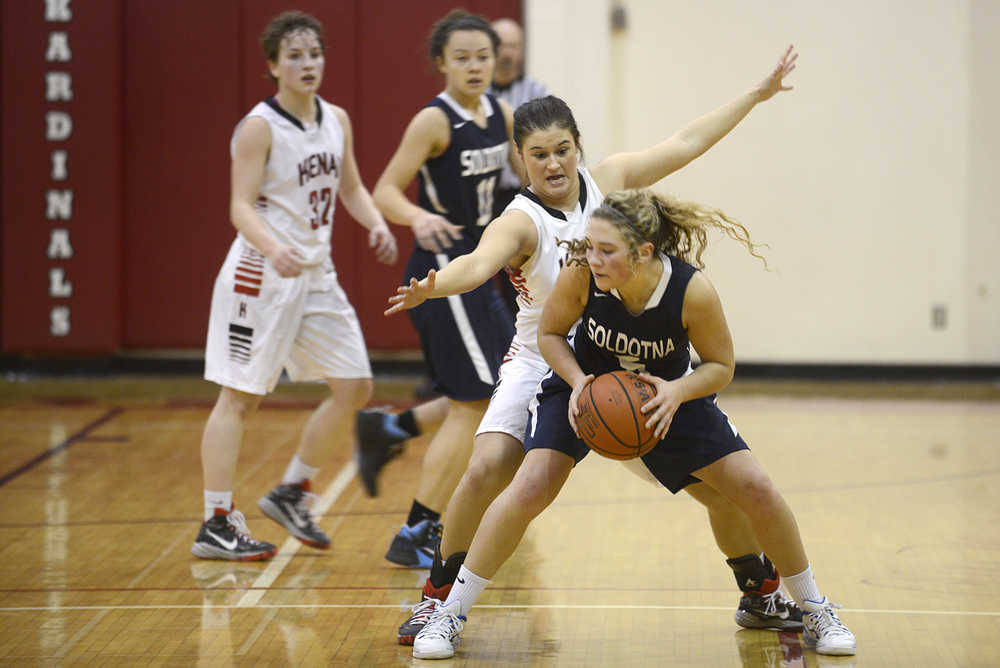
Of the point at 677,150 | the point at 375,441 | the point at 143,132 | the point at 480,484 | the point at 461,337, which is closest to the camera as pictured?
the point at 480,484

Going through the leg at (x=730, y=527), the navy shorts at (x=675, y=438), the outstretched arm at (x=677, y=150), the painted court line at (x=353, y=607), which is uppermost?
the outstretched arm at (x=677, y=150)

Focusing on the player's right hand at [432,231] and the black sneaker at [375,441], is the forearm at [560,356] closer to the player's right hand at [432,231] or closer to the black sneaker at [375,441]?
the player's right hand at [432,231]

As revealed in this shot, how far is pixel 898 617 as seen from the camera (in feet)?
11.9

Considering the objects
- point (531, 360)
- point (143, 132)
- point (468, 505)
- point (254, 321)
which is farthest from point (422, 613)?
point (143, 132)

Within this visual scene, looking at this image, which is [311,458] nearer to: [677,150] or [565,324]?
[565,324]

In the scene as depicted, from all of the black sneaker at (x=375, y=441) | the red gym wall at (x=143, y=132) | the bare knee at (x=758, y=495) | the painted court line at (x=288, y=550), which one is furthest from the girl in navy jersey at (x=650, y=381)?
the red gym wall at (x=143, y=132)

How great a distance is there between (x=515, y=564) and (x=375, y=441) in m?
0.64

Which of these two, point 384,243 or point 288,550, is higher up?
point 384,243

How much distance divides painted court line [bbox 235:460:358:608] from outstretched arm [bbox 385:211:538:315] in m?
1.21

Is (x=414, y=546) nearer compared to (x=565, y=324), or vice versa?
(x=565, y=324)

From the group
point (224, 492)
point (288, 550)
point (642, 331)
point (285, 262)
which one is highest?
point (285, 262)

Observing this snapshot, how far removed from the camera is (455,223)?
4.40 m

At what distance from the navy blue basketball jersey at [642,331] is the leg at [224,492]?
163 centimetres

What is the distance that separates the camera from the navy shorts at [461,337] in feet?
13.9
